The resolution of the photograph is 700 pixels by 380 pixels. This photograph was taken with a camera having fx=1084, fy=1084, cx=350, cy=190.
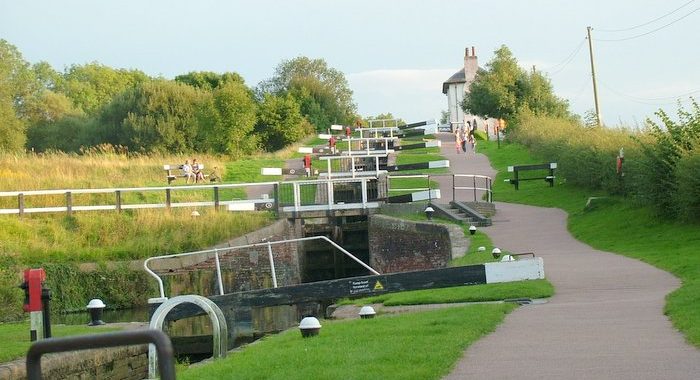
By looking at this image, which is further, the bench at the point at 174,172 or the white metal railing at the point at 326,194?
the bench at the point at 174,172

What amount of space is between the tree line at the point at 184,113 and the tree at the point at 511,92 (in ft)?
42.2

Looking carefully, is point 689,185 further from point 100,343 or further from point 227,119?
point 227,119

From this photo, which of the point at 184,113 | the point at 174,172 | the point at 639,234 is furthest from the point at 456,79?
the point at 639,234

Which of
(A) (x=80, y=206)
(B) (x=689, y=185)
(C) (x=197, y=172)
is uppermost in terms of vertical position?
(C) (x=197, y=172)

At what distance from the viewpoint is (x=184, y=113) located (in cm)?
6750

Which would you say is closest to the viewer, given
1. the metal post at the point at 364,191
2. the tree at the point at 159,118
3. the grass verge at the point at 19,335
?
the grass verge at the point at 19,335

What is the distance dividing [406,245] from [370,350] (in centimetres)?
1929

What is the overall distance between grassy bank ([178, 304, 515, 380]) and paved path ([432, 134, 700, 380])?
9.4 inches

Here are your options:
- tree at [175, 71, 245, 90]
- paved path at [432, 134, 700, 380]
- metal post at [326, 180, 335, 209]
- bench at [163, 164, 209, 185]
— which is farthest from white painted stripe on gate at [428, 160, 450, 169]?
tree at [175, 71, 245, 90]

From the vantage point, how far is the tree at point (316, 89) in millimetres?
85062

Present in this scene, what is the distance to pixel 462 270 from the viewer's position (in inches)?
547

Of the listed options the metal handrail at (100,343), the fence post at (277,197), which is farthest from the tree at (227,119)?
the metal handrail at (100,343)

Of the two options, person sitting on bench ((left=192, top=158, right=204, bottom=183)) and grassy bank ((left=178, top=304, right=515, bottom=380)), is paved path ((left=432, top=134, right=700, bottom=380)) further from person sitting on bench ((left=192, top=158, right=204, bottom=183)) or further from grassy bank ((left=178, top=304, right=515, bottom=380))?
person sitting on bench ((left=192, top=158, right=204, bottom=183))

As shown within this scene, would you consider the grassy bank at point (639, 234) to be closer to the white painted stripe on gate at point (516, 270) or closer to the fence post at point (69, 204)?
the white painted stripe on gate at point (516, 270)
